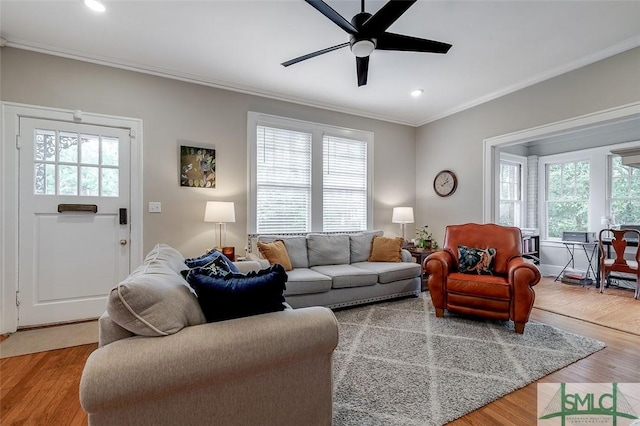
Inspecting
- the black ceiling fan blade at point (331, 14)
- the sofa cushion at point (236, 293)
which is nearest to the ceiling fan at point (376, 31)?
the black ceiling fan blade at point (331, 14)

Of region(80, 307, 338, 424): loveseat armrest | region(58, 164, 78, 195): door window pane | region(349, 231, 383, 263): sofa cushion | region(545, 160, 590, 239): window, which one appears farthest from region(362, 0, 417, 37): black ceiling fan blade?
region(545, 160, 590, 239): window

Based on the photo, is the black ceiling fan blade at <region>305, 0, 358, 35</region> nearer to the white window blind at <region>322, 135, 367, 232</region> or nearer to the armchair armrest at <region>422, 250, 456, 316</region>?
the armchair armrest at <region>422, 250, 456, 316</region>

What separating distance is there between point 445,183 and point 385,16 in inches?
134

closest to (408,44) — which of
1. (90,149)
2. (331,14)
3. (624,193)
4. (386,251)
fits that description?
(331,14)

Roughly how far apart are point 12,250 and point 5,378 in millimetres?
1368

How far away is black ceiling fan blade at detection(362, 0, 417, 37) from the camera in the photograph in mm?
1808

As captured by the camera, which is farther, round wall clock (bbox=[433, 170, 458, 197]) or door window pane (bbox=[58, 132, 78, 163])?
round wall clock (bbox=[433, 170, 458, 197])

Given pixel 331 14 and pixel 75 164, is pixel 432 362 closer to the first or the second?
pixel 331 14

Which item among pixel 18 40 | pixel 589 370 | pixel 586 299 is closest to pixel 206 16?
pixel 18 40

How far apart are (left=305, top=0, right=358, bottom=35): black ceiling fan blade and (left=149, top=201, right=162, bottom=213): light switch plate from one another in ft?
8.84

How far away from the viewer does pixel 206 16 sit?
2521 millimetres

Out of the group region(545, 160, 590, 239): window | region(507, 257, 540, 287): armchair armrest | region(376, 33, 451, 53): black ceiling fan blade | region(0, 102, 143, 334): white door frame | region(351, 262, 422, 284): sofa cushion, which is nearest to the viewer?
region(376, 33, 451, 53): black ceiling fan blade

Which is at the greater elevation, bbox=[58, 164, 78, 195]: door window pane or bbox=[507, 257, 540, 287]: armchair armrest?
bbox=[58, 164, 78, 195]: door window pane

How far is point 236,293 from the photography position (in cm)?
135
